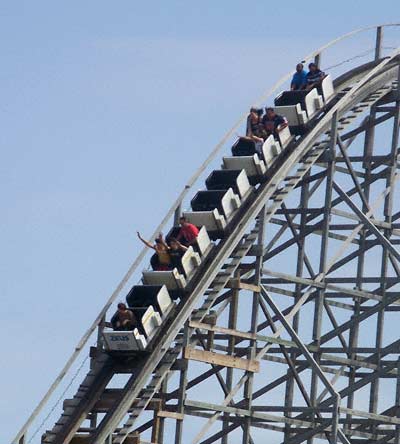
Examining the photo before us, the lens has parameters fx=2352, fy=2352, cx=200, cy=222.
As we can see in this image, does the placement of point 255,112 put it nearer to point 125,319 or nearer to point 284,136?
point 284,136

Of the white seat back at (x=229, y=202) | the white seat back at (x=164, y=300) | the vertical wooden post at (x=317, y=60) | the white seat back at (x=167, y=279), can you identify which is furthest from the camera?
the vertical wooden post at (x=317, y=60)

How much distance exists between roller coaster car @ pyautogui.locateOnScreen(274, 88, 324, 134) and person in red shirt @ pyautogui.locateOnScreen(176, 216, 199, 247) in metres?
3.85

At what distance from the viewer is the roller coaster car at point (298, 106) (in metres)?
41.0

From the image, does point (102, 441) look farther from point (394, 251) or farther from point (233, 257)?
point (394, 251)

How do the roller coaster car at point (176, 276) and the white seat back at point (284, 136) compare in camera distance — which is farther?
the white seat back at point (284, 136)

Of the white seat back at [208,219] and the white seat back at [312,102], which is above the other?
the white seat back at [312,102]

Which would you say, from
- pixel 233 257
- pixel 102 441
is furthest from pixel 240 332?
pixel 102 441

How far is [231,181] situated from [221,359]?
344 centimetres

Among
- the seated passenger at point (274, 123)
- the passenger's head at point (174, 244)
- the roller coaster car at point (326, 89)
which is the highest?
the roller coaster car at point (326, 89)

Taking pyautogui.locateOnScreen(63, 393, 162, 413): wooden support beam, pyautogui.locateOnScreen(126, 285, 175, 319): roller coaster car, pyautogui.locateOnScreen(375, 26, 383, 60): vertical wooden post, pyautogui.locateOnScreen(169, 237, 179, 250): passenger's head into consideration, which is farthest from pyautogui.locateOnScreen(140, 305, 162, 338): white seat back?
pyautogui.locateOnScreen(375, 26, 383, 60): vertical wooden post

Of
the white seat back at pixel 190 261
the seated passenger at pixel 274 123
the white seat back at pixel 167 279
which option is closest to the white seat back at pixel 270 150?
the seated passenger at pixel 274 123

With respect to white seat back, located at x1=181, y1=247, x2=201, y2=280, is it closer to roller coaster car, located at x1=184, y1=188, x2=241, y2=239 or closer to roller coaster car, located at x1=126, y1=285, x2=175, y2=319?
roller coaster car, located at x1=126, y1=285, x2=175, y2=319

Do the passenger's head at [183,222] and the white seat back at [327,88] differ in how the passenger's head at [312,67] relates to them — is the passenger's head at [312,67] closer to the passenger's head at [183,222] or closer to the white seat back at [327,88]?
the white seat back at [327,88]

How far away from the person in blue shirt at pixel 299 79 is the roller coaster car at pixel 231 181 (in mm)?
3410
